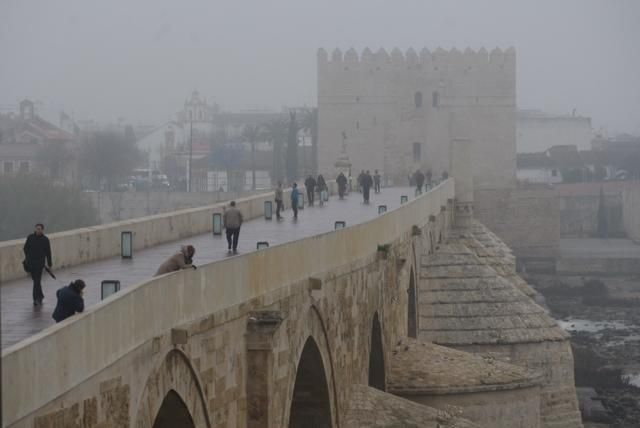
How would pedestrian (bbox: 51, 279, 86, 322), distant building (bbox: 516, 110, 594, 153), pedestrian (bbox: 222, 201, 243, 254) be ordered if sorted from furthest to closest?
distant building (bbox: 516, 110, 594, 153)
pedestrian (bbox: 222, 201, 243, 254)
pedestrian (bbox: 51, 279, 86, 322)

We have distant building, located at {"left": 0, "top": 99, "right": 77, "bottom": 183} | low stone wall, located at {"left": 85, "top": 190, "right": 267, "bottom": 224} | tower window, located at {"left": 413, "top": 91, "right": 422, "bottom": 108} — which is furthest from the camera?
tower window, located at {"left": 413, "top": 91, "right": 422, "bottom": 108}

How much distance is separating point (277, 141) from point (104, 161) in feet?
35.0

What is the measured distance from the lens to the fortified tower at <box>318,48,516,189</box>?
60938 millimetres

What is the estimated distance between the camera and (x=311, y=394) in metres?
14.2

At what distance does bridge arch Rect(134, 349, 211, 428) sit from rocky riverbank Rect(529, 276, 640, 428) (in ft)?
69.7

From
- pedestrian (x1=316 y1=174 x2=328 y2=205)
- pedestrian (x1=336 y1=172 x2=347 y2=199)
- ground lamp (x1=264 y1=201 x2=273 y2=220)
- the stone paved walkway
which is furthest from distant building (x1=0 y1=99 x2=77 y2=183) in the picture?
the stone paved walkway

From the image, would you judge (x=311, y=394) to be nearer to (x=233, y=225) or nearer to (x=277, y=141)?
(x=233, y=225)

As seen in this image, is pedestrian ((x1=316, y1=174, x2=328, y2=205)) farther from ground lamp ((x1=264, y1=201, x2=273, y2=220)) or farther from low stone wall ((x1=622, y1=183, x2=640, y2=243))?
low stone wall ((x1=622, y1=183, x2=640, y2=243))

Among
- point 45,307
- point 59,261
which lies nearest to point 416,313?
point 59,261

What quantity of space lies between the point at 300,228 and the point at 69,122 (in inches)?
4002

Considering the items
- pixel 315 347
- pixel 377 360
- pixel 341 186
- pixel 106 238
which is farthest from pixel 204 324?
pixel 341 186

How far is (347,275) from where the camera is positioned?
50.7 feet

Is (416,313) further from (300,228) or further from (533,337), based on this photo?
(300,228)

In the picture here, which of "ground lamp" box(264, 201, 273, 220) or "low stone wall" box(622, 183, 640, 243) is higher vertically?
"ground lamp" box(264, 201, 273, 220)
